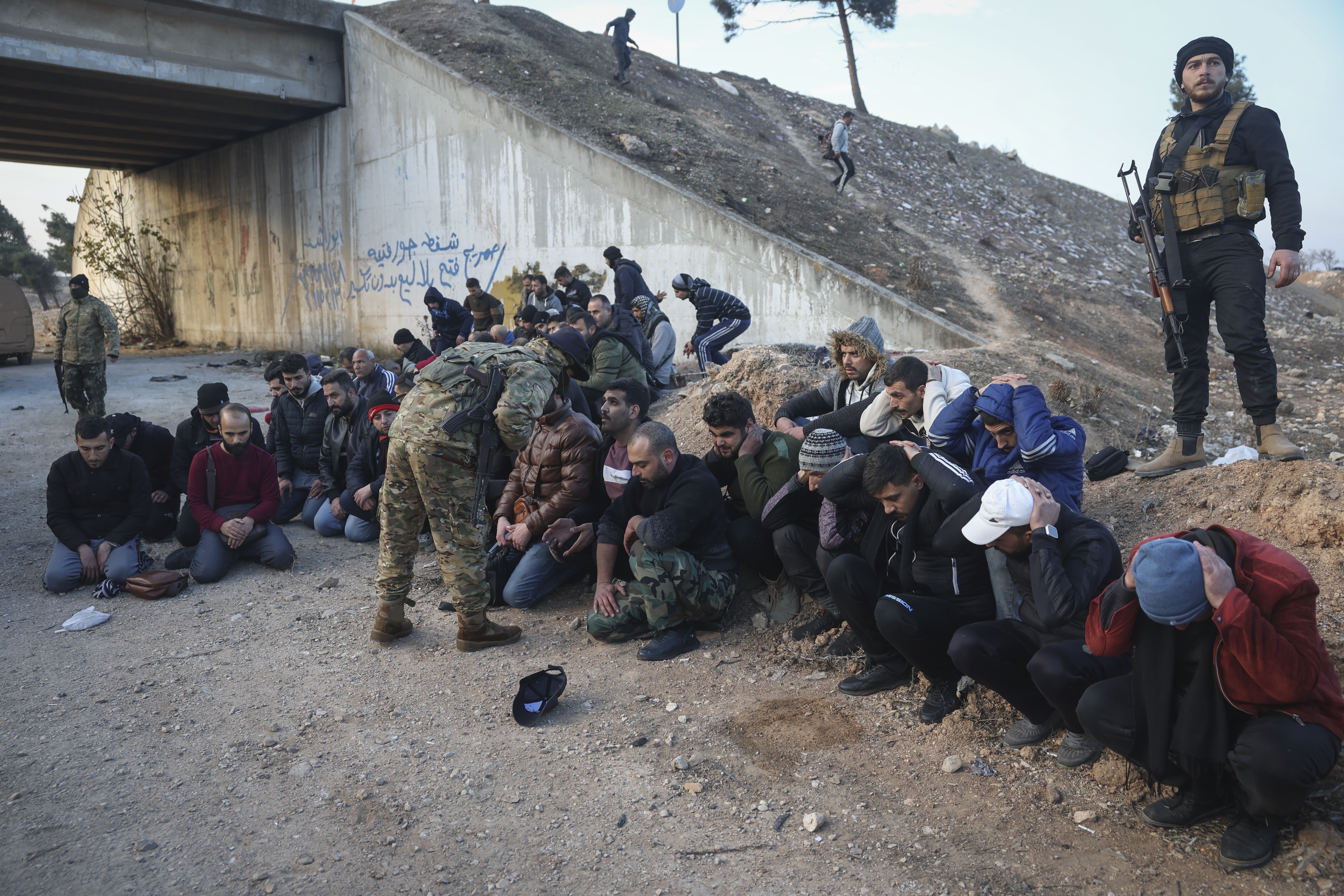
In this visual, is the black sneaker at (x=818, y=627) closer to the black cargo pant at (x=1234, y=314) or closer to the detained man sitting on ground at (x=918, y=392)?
the detained man sitting on ground at (x=918, y=392)

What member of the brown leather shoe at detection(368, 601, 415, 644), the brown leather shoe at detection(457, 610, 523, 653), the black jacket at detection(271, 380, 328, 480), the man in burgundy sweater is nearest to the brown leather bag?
the man in burgundy sweater

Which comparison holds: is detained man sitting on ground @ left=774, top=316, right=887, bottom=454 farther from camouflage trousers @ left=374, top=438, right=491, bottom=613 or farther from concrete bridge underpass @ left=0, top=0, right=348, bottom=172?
concrete bridge underpass @ left=0, top=0, right=348, bottom=172

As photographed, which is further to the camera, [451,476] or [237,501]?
[237,501]

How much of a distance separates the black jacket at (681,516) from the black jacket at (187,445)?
10.8 ft

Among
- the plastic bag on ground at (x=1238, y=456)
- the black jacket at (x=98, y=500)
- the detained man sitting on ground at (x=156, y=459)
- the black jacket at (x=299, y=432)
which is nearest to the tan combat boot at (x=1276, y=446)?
the plastic bag on ground at (x=1238, y=456)

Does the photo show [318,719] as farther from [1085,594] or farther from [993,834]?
[1085,594]

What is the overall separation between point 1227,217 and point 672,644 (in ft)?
10.8

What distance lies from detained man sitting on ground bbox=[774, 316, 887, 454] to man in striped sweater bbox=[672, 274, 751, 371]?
345cm

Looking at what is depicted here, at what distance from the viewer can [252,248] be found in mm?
18688

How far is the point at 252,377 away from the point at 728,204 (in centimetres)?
909

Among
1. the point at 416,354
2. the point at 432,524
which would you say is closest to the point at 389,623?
the point at 432,524

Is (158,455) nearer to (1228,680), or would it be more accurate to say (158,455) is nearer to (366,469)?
(366,469)

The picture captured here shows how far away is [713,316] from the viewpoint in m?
8.79

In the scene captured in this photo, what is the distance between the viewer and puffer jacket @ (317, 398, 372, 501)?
257 inches
